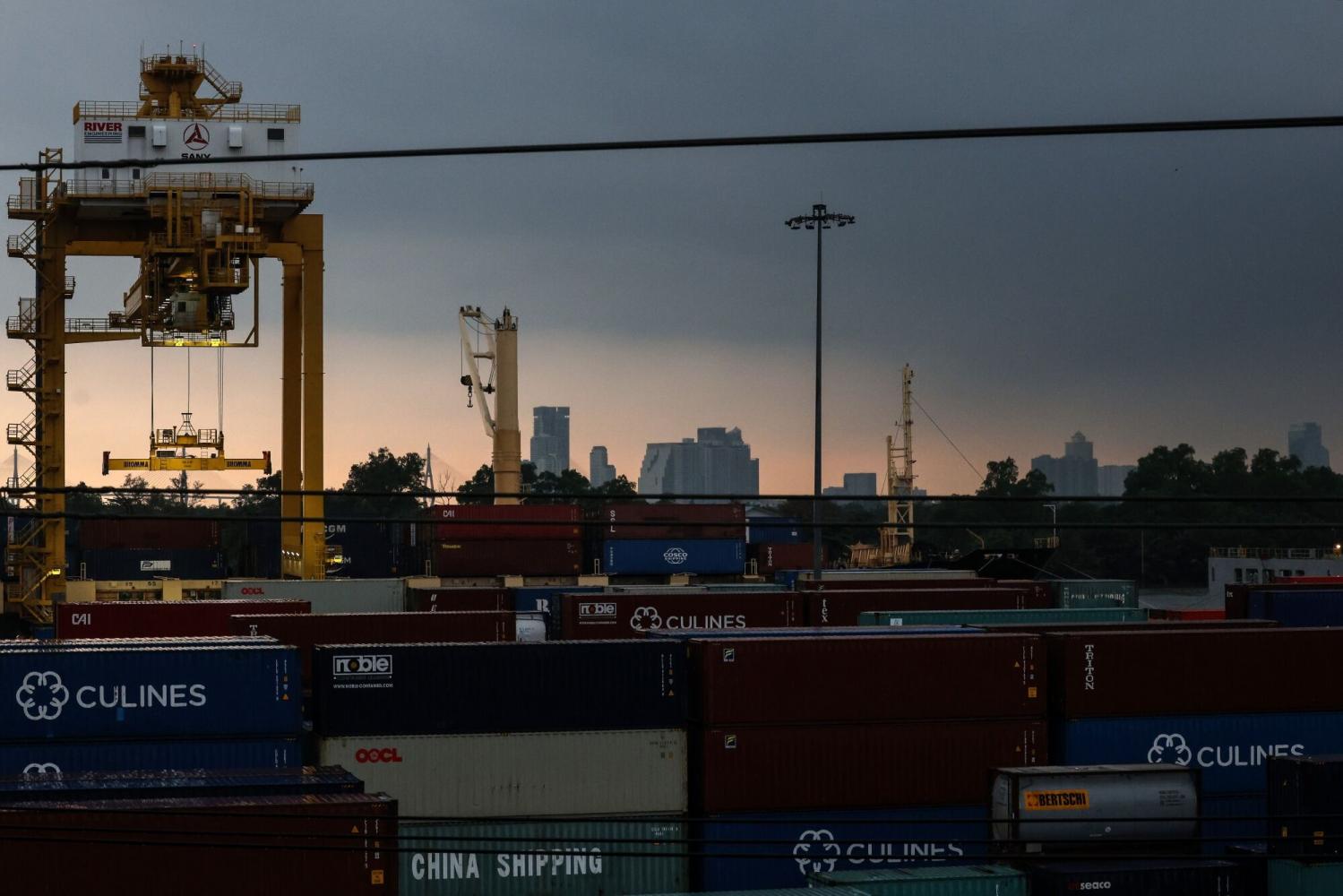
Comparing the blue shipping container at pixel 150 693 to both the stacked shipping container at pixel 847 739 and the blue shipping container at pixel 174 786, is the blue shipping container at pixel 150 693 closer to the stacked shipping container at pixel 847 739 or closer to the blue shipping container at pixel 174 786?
the blue shipping container at pixel 174 786

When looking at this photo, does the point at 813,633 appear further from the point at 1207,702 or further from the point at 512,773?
the point at 1207,702

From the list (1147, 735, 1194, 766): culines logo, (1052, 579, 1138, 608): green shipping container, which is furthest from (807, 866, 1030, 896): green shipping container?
(1052, 579, 1138, 608): green shipping container

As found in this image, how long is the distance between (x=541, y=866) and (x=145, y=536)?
57.7 meters

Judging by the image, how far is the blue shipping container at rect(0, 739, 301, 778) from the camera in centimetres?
2195

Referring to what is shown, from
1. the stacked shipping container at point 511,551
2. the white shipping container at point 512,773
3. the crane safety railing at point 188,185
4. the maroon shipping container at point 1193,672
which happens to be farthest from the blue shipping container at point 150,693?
the stacked shipping container at point 511,551

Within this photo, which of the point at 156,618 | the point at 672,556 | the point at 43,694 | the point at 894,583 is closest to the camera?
the point at 43,694

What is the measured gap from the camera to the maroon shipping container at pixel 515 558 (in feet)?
216

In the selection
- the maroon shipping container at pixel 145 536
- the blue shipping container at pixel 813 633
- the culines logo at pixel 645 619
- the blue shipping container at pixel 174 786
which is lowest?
the blue shipping container at pixel 174 786

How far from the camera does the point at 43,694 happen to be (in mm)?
22000

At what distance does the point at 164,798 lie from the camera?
58.2ft

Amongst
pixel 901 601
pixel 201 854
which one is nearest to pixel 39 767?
pixel 201 854

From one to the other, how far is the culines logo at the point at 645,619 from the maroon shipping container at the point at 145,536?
127ft

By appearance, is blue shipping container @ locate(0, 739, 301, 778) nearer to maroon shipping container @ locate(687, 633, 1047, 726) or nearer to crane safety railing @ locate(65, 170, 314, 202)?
maroon shipping container @ locate(687, 633, 1047, 726)

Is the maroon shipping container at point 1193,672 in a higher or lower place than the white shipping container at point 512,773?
higher
